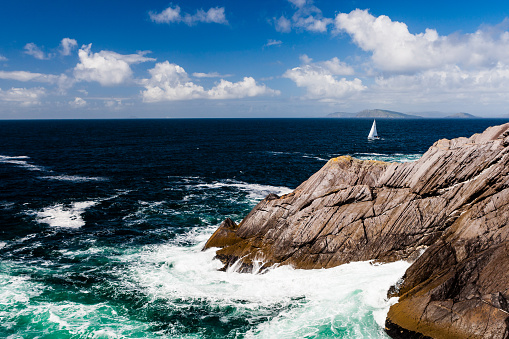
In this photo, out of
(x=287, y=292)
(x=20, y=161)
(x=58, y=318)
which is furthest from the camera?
(x=20, y=161)

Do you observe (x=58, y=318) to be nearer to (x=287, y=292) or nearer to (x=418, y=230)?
(x=287, y=292)

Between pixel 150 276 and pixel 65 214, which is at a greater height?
pixel 65 214

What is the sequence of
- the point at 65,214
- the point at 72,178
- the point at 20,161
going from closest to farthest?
the point at 65,214 < the point at 72,178 < the point at 20,161

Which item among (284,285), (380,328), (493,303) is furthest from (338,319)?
(493,303)

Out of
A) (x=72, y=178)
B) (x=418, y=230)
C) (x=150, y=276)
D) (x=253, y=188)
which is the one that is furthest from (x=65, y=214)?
(x=418, y=230)

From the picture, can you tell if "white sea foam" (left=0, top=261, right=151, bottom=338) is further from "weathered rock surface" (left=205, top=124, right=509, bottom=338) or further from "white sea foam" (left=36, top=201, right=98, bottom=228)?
"white sea foam" (left=36, top=201, right=98, bottom=228)

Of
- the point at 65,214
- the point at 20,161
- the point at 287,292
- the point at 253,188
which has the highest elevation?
the point at 20,161

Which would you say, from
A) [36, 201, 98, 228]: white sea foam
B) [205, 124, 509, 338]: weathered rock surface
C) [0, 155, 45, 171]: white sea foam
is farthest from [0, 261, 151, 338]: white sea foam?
[0, 155, 45, 171]: white sea foam

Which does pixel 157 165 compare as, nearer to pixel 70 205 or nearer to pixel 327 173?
pixel 70 205
